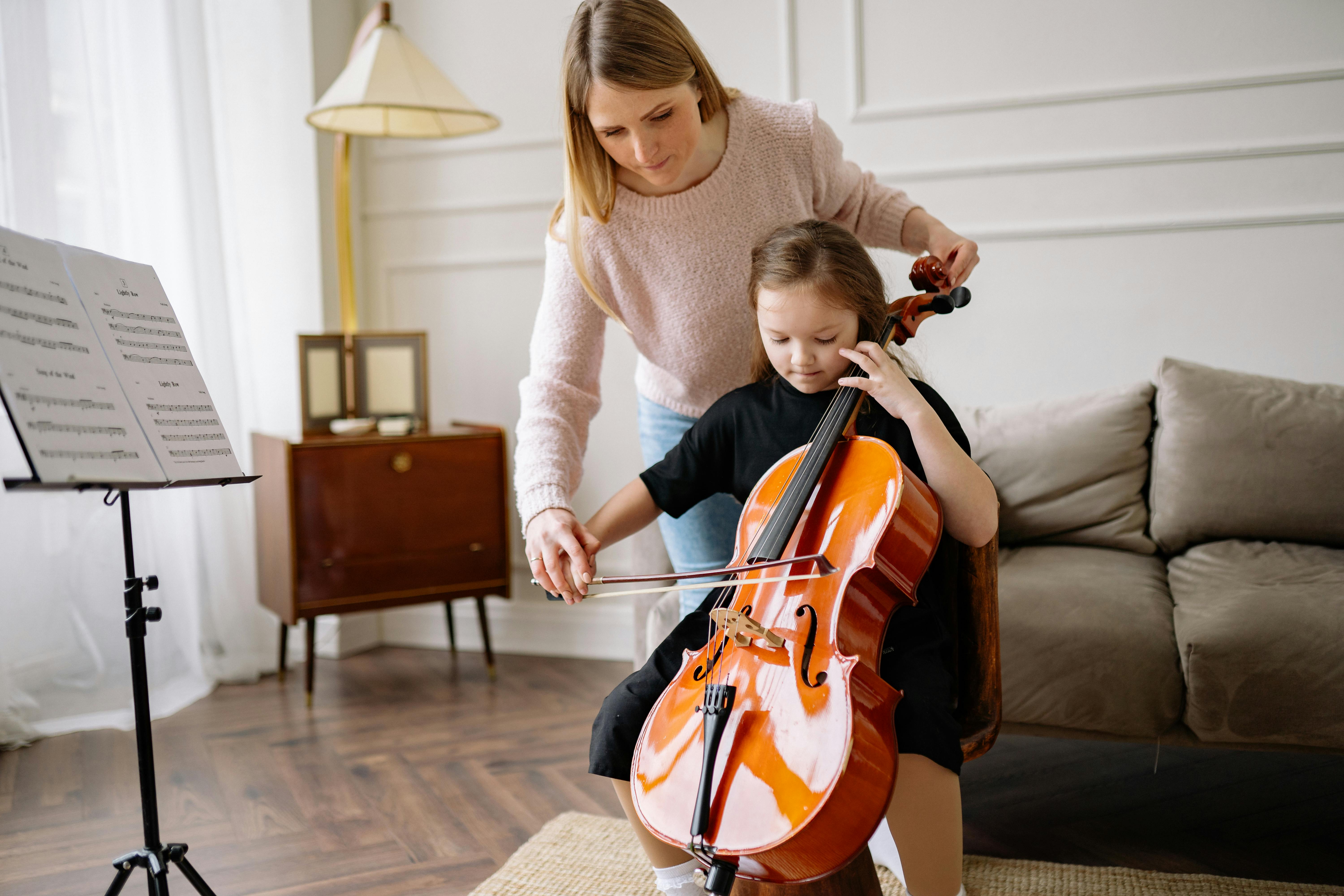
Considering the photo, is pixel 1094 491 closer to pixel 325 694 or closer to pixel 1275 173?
pixel 1275 173

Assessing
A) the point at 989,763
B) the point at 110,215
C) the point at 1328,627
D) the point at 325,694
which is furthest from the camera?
the point at 325,694

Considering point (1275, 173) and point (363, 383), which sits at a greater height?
point (1275, 173)

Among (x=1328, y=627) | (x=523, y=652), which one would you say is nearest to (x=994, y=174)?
(x=1328, y=627)

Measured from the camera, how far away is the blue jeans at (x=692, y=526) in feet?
4.63

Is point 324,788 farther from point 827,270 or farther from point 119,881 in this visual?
point 827,270

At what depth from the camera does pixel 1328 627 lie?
146 cm

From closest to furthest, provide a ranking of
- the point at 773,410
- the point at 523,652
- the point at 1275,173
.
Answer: the point at 773,410 < the point at 1275,173 < the point at 523,652

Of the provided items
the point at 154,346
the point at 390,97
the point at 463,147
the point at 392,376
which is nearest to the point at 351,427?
the point at 392,376

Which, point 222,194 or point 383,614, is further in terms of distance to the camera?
point 383,614

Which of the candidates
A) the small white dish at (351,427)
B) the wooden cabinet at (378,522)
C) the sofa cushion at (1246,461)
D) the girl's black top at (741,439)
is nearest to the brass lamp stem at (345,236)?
the small white dish at (351,427)

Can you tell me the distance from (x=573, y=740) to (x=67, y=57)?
6.39 feet

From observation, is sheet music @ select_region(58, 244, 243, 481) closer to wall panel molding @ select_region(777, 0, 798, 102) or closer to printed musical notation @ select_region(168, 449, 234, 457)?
printed musical notation @ select_region(168, 449, 234, 457)

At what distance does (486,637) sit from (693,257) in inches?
64.9

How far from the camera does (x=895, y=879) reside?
1.54 m
